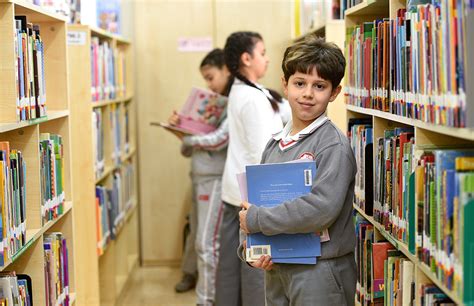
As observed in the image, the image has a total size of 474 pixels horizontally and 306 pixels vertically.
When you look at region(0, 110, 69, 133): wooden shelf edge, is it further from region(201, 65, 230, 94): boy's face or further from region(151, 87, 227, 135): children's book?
region(201, 65, 230, 94): boy's face

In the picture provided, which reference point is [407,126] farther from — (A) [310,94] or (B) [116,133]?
(B) [116,133]

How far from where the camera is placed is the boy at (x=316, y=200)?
7.00 feet

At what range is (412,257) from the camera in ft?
6.98

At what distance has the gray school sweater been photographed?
212 centimetres

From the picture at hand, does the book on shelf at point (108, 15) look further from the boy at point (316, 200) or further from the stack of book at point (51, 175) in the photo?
the boy at point (316, 200)

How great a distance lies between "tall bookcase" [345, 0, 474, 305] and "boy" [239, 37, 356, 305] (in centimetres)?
21

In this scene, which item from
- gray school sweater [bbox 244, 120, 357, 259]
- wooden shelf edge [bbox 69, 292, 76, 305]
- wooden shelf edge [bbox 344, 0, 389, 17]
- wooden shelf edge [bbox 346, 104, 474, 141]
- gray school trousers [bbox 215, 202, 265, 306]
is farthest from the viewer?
gray school trousers [bbox 215, 202, 265, 306]

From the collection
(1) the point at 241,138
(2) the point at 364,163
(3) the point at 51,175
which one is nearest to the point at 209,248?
(1) the point at 241,138

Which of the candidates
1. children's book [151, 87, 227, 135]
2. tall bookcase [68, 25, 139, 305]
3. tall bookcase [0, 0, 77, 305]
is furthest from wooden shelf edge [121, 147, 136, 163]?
tall bookcase [0, 0, 77, 305]

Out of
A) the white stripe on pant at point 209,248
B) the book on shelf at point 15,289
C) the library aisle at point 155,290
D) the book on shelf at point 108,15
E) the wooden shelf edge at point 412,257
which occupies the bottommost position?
the library aisle at point 155,290

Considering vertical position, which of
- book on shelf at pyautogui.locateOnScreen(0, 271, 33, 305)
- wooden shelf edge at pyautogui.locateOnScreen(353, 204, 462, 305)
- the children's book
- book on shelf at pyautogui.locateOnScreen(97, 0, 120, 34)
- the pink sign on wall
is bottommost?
book on shelf at pyautogui.locateOnScreen(0, 271, 33, 305)

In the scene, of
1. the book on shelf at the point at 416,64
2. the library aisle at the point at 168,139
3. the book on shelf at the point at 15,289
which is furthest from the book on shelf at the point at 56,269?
the book on shelf at the point at 416,64

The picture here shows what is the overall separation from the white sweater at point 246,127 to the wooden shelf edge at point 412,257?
0.67m

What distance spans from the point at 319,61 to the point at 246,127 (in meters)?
1.20
